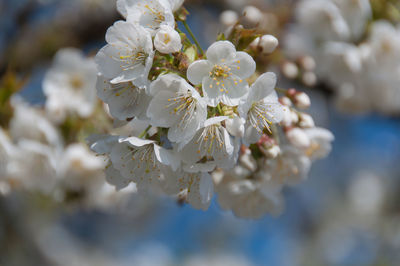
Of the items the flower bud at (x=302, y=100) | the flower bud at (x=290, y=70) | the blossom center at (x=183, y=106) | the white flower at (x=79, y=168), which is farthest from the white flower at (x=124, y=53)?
the flower bud at (x=290, y=70)

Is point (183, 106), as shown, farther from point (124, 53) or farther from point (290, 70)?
point (290, 70)

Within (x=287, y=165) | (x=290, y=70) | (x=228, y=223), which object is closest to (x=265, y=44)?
(x=287, y=165)

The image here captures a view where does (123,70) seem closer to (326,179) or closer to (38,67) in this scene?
(38,67)

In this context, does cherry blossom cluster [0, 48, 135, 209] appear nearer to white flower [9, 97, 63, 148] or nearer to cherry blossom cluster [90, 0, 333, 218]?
white flower [9, 97, 63, 148]

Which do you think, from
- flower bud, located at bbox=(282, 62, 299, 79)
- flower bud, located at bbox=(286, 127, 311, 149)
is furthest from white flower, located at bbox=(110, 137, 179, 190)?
flower bud, located at bbox=(282, 62, 299, 79)

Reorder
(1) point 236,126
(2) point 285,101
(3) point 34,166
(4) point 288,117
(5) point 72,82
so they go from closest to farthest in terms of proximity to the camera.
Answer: (1) point 236,126, (4) point 288,117, (2) point 285,101, (3) point 34,166, (5) point 72,82

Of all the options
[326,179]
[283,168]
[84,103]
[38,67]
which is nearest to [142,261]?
[326,179]
